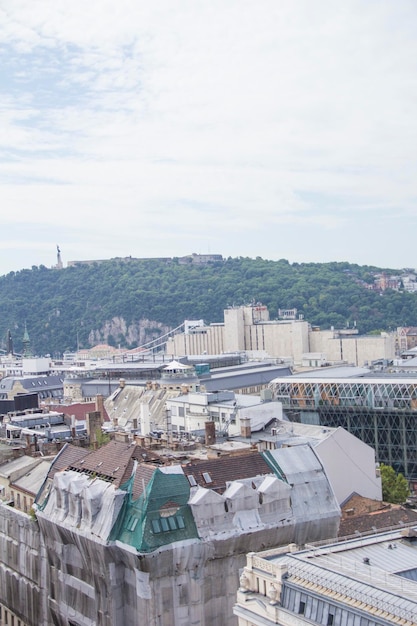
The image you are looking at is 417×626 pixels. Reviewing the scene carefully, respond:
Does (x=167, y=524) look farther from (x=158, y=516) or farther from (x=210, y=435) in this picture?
(x=210, y=435)

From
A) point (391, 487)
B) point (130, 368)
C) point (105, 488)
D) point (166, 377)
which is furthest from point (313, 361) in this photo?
point (105, 488)

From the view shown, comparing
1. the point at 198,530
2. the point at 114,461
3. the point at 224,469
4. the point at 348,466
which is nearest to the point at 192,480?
the point at 224,469

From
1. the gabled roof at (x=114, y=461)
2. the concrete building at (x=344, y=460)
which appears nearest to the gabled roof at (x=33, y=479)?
A: the gabled roof at (x=114, y=461)

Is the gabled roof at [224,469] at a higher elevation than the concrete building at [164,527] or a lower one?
higher

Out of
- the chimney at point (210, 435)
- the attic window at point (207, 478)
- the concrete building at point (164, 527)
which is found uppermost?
the chimney at point (210, 435)

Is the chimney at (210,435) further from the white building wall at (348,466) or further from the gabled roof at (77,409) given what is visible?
the gabled roof at (77,409)

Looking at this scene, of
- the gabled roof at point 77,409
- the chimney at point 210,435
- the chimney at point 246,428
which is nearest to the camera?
the chimney at point 210,435
